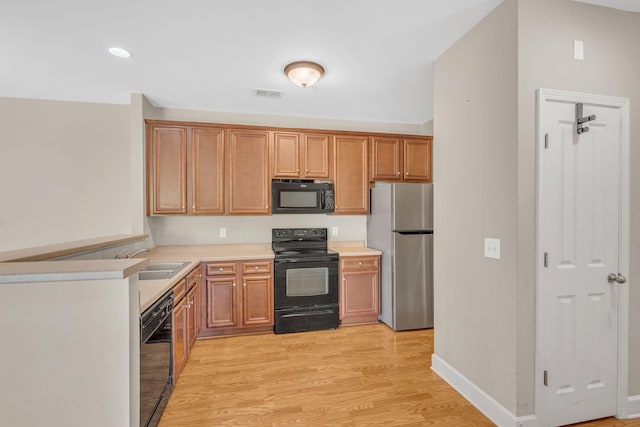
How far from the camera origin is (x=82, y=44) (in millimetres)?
2277

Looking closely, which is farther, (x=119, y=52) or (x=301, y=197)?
(x=301, y=197)

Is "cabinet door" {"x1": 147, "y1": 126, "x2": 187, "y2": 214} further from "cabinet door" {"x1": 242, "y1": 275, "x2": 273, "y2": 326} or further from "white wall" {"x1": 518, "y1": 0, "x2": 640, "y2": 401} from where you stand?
"white wall" {"x1": 518, "y1": 0, "x2": 640, "y2": 401}

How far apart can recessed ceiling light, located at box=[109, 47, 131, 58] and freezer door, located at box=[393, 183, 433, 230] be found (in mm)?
2782

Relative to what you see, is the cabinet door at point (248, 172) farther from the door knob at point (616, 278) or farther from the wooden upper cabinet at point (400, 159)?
the door knob at point (616, 278)

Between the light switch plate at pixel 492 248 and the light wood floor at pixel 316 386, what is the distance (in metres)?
1.06

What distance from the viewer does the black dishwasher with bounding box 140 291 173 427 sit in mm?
1569

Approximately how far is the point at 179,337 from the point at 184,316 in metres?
0.18

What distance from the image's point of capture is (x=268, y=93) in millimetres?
3205

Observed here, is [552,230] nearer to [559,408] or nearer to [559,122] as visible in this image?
[559,122]

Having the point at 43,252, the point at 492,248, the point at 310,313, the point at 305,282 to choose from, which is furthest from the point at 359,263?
the point at 43,252

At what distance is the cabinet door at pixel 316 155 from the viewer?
3666 mm

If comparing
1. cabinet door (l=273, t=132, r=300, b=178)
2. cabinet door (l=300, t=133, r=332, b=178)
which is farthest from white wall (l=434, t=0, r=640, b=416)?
cabinet door (l=273, t=132, r=300, b=178)

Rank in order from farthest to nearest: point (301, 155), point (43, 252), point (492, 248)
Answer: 1. point (301, 155)
2. point (492, 248)
3. point (43, 252)

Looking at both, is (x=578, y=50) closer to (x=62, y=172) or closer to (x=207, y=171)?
(x=207, y=171)
